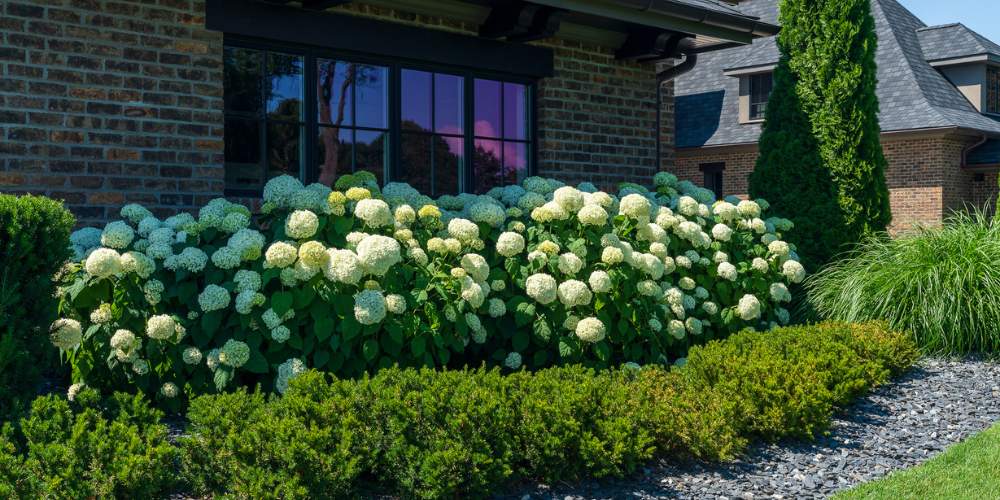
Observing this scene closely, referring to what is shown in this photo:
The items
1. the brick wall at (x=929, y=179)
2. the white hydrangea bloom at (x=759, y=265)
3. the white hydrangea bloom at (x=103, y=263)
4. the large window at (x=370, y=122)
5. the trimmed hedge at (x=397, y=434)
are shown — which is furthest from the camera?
the brick wall at (x=929, y=179)

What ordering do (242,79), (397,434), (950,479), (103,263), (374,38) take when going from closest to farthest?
1. (397,434)
2. (950,479)
3. (103,263)
4. (242,79)
5. (374,38)

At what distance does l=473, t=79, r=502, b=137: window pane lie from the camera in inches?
316

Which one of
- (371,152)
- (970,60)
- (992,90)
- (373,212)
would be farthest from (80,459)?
(992,90)

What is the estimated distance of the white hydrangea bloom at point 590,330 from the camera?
5.33 meters

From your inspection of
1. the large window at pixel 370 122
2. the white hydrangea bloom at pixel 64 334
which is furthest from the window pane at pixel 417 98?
the white hydrangea bloom at pixel 64 334

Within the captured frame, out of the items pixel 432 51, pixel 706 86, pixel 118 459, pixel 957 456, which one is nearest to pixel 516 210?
pixel 432 51

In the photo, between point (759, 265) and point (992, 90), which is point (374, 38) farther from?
point (992, 90)

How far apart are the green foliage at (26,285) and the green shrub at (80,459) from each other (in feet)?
1.02

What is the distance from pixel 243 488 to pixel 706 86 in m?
22.7

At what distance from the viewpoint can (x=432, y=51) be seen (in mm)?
7520

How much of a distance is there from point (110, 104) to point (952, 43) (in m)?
21.4

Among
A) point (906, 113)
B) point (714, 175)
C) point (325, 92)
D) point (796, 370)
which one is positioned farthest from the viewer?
point (714, 175)

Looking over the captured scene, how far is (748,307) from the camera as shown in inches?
259

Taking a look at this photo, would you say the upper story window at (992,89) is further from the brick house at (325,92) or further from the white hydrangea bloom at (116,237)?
the white hydrangea bloom at (116,237)
